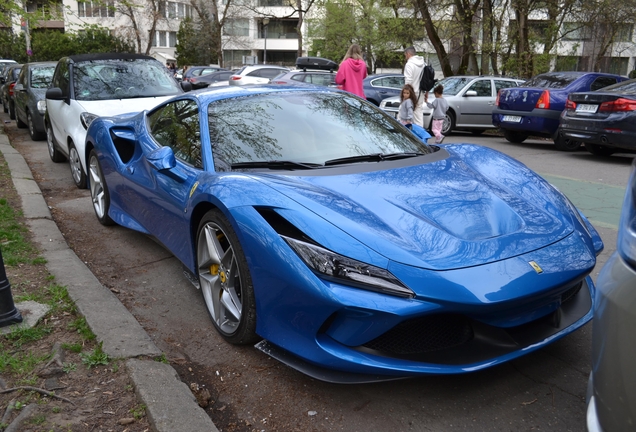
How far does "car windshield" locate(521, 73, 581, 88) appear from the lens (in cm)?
1163

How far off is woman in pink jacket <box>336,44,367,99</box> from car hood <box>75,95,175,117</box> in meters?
3.41

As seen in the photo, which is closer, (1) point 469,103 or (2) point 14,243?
(2) point 14,243

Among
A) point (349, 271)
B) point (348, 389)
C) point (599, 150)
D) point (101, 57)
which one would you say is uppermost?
point (101, 57)

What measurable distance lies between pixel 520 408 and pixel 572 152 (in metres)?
9.38

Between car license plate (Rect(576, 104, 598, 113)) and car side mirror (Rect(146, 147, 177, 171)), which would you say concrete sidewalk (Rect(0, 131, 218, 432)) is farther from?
car license plate (Rect(576, 104, 598, 113))

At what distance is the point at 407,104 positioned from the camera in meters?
9.94

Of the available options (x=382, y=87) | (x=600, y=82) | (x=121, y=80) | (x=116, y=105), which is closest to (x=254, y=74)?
(x=382, y=87)

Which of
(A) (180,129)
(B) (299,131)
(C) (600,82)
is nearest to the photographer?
(B) (299,131)

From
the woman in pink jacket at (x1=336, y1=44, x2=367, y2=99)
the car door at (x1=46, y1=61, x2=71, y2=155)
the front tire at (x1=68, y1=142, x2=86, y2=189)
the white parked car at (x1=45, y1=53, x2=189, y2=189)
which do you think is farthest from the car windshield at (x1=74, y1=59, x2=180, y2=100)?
the woman in pink jacket at (x1=336, y1=44, x2=367, y2=99)

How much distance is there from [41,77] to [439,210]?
12482 millimetres

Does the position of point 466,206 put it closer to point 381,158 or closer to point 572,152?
→ point 381,158

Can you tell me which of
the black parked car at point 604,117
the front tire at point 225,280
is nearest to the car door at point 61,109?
the front tire at point 225,280

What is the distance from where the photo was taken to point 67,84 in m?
8.15

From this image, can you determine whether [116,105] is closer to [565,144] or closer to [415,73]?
[415,73]
